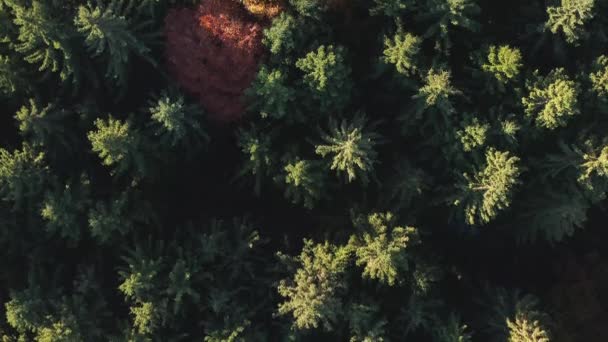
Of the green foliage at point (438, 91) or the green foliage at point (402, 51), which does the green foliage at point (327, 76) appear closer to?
the green foliage at point (402, 51)

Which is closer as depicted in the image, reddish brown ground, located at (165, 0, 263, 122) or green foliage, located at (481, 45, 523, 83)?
green foliage, located at (481, 45, 523, 83)

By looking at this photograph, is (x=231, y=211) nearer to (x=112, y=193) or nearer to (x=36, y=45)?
(x=112, y=193)

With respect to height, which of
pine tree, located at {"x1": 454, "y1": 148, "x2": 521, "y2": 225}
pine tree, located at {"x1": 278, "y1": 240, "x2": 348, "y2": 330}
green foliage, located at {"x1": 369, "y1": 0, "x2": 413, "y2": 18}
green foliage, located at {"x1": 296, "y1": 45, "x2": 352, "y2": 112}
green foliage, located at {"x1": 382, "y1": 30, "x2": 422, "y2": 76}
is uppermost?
green foliage, located at {"x1": 369, "y1": 0, "x2": 413, "y2": 18}

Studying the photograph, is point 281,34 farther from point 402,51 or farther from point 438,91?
point 438,91

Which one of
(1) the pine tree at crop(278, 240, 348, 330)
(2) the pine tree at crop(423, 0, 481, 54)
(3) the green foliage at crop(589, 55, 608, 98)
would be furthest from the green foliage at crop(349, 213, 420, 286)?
(3) the green foliage at crop(589, 55, 608, 98)

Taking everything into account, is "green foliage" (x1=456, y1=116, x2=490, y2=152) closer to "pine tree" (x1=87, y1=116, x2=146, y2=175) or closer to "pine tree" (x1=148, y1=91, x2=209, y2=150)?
"pine tree" (x1=148, y1=91, x2=209, y2=150)

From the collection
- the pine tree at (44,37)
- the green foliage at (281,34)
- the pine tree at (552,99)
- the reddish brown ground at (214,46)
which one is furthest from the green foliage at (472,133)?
the pine tree at (44,37)

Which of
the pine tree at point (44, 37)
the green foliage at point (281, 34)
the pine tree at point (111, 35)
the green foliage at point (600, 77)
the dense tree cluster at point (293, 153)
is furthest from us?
the green foliage at point (600, 77)
